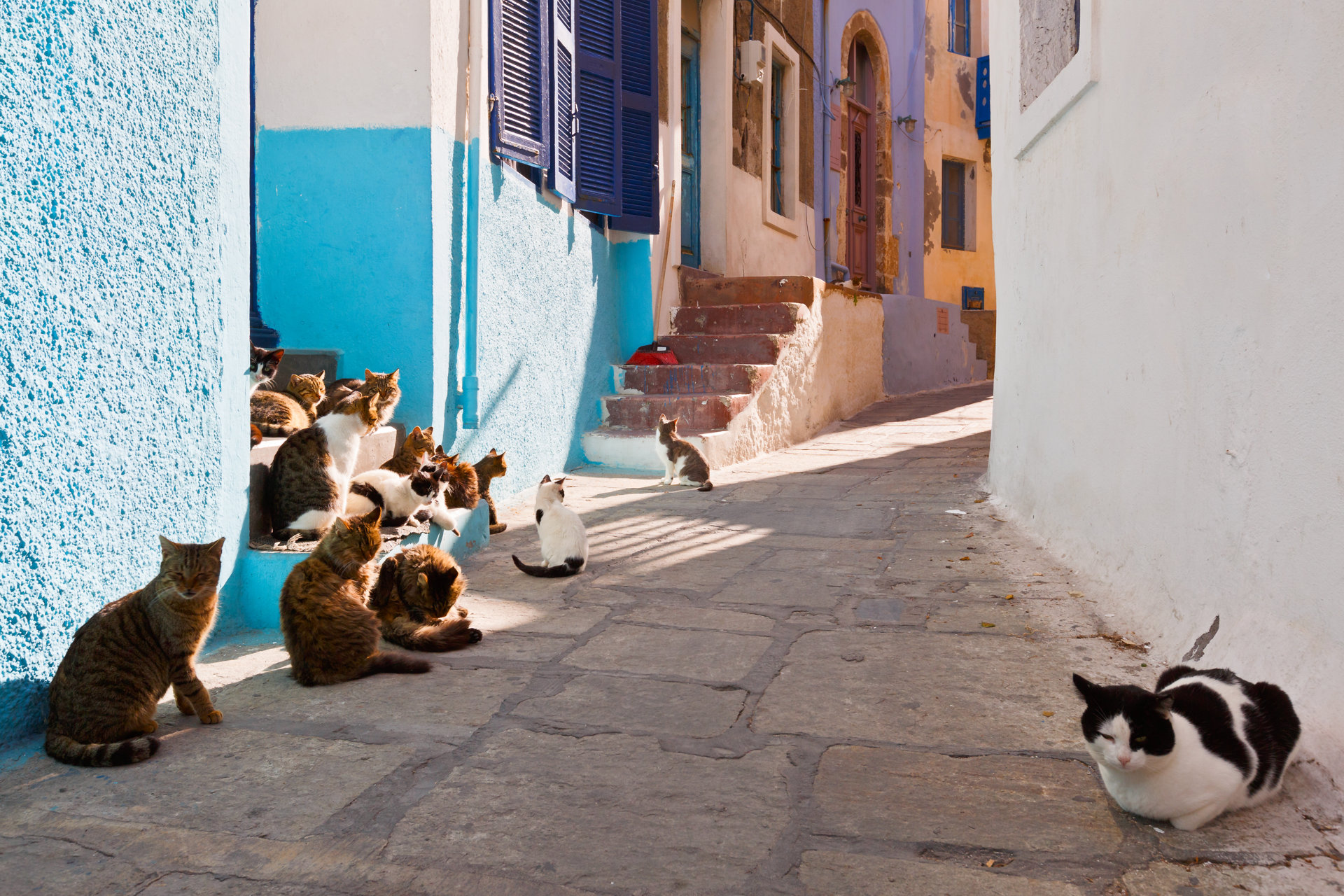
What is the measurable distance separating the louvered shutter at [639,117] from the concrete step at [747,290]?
4.91ft

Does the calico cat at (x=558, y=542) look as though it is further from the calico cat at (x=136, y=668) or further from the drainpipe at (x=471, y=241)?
the calico cat at (x=136, y=668)

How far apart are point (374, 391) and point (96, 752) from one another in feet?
7.71

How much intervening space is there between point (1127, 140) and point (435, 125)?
326 cm

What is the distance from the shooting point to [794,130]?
38.3ft

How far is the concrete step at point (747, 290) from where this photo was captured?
902cm

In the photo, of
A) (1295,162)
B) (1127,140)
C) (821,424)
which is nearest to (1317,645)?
(1295,162)

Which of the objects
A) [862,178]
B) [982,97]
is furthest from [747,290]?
[982,97]

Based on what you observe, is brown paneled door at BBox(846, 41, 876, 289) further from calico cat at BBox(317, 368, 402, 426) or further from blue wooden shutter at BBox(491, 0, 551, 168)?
calico cat at BBox(317, 368, 402, 426)

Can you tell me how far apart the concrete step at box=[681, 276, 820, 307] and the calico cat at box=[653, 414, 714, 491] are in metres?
2.90

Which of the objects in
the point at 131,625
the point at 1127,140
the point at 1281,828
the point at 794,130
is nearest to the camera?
the point at 1281,828

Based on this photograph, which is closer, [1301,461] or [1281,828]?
[1281,828]

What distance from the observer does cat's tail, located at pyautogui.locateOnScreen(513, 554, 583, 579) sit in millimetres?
4039

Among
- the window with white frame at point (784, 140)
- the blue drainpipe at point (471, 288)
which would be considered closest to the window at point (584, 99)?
the blue drainpipe at point (471, 288)

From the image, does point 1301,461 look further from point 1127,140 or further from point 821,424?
point 821,424
